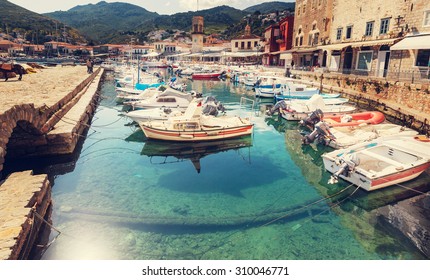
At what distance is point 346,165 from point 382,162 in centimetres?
260

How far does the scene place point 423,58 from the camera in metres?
22.8

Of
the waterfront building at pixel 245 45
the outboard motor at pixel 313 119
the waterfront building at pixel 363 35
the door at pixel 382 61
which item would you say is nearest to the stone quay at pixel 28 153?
the outboard motor at pixel 313 119

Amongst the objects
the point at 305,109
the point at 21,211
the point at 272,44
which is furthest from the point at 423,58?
the point at 272,44

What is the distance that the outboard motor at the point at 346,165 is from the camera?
11044 millimetres

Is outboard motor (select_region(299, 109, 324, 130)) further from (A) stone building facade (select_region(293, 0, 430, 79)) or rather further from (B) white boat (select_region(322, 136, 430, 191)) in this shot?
(A) stone building facade (select_region(293, 0, 430, 79))

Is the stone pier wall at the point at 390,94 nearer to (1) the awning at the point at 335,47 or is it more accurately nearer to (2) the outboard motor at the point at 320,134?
(1) the awning at the point at 335,47

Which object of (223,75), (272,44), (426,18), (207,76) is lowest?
(207,76)

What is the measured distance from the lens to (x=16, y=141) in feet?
43.1

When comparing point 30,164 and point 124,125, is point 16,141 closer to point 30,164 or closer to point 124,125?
point 30,164

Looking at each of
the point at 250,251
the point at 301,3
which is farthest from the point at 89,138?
the point at 301,3

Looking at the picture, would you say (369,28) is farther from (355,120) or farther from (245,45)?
(245,45)

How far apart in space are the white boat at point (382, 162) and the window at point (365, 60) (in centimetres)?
1994

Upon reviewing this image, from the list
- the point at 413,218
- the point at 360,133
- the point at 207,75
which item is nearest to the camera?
the point at 413,218

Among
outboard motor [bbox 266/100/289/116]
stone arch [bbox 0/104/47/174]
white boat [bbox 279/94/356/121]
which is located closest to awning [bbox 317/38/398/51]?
white boat [bbox 279/94/356/121]
